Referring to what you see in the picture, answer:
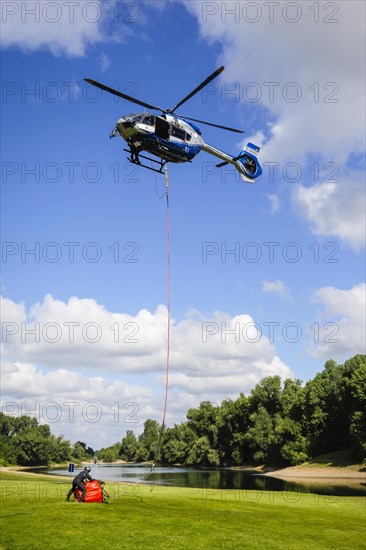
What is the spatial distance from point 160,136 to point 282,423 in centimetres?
10246

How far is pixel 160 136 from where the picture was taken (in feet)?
75.7

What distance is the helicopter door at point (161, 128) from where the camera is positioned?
2300 centimetres

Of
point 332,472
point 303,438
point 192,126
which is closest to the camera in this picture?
point 192,126

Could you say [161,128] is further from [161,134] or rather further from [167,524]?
[167,524]

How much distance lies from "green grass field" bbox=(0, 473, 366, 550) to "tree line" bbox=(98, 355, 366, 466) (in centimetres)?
6044

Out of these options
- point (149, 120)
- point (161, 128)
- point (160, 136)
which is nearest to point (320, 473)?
point (160, 136)

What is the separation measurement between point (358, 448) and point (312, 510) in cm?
6877

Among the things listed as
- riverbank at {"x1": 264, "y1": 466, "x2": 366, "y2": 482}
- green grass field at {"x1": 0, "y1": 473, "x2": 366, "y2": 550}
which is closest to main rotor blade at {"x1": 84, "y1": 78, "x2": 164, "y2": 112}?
green grass field at {"x1": 0, "y1": 473, "x2": 366, "y2": 550}

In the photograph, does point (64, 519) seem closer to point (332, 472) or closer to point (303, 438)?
point (332, 472)

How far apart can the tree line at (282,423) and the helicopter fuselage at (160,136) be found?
240 ft

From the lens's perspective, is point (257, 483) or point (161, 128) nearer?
point (161, 128)

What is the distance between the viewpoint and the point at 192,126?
1006 inches

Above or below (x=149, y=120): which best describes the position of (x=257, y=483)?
below

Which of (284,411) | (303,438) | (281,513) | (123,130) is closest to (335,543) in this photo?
(281,513)
